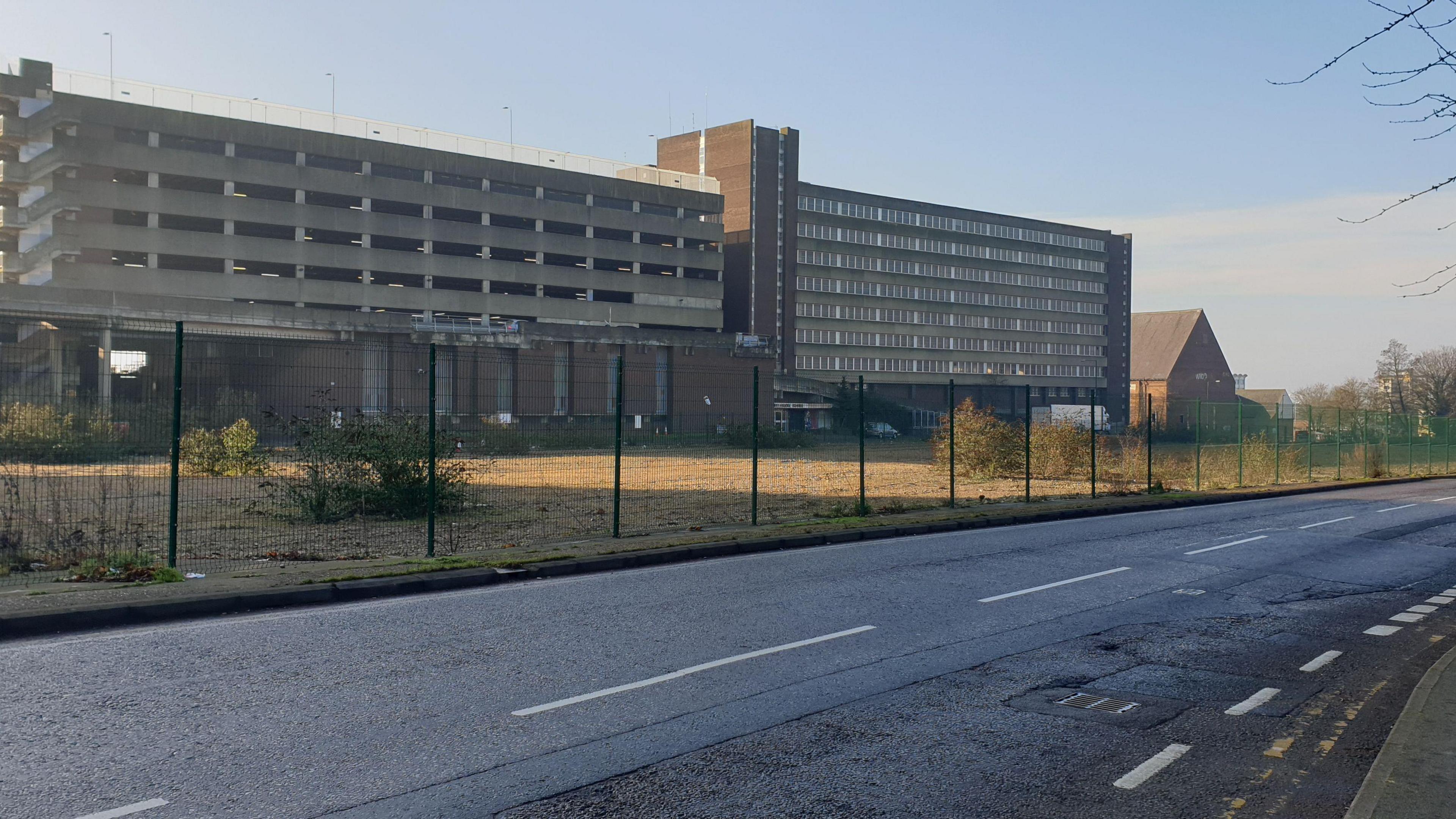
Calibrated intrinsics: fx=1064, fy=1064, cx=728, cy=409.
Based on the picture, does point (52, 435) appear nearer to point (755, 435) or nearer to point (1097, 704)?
point (755, 435)

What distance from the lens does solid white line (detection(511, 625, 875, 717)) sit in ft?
22.0

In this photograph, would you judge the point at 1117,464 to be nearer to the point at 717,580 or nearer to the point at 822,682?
the point at 717,580

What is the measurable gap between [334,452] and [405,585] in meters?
7.16

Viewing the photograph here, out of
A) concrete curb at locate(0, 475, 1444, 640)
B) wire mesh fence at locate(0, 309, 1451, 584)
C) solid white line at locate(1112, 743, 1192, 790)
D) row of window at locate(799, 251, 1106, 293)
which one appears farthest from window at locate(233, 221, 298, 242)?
solid white line at locate(1112, 743, 1192, 790)

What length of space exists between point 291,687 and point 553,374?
13.6 meters

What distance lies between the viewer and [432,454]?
13867 mm

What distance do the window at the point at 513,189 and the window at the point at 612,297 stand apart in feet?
30.4

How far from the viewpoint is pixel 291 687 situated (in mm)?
7129

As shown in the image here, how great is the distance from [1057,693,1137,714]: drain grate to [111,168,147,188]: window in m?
74.5

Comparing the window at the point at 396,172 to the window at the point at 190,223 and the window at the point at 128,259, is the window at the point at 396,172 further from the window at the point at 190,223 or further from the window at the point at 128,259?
the window at the point at 128,259

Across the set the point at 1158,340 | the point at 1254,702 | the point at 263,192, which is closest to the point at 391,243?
the point at 263,192

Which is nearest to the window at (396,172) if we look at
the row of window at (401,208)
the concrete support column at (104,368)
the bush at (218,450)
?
the row of window at (401,208)

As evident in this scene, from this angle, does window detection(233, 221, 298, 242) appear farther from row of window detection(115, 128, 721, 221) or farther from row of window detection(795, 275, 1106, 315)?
row of window detection(795, 275, 1106, 315)

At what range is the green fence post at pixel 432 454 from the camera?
13594 mm
